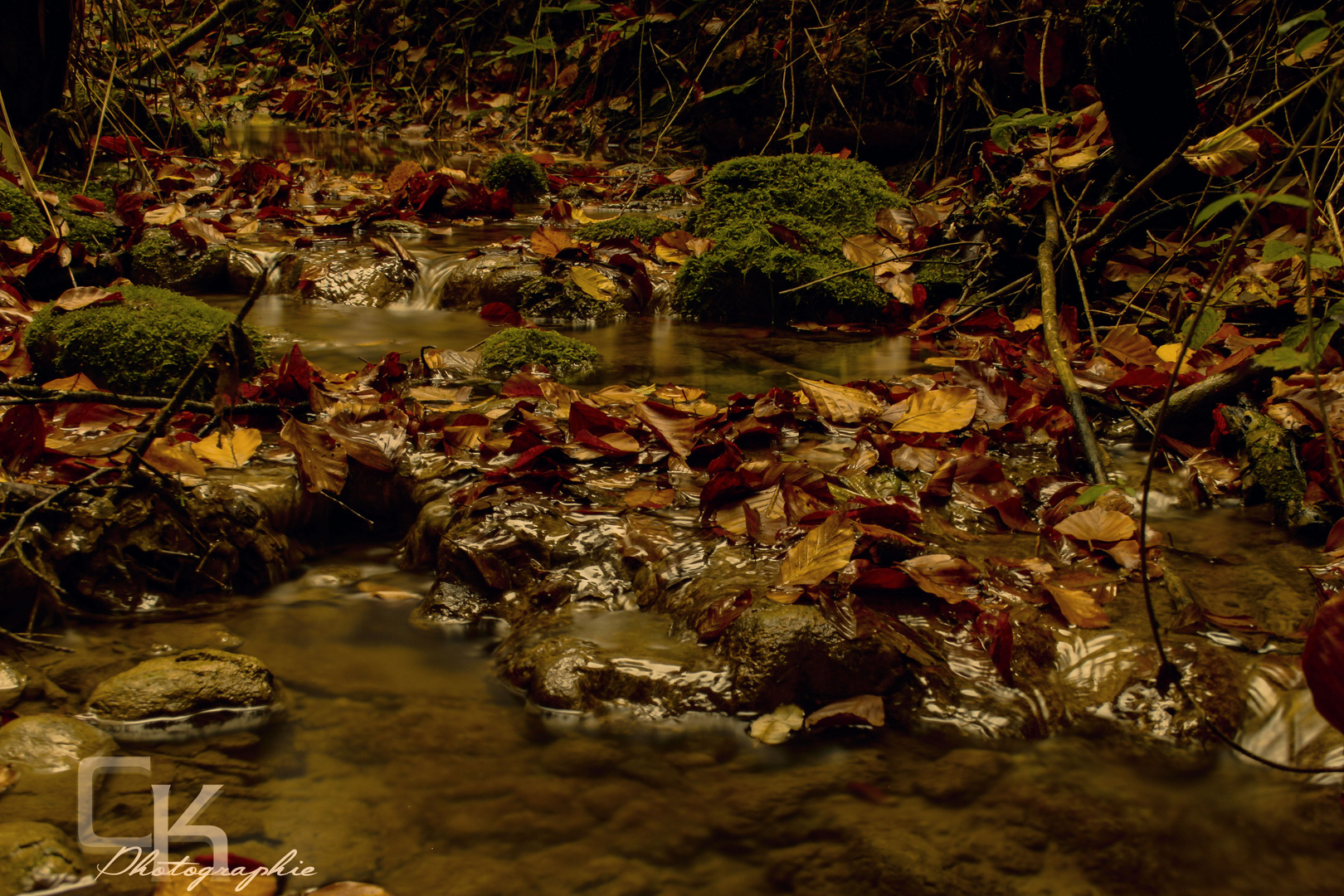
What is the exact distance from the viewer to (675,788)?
1496 millimetres

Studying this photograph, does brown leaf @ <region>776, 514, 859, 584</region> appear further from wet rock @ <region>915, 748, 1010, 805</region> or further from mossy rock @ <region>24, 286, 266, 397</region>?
mossy rock @ <region>24, 286, 266, 397</region>

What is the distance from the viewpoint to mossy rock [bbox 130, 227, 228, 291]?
445 cm

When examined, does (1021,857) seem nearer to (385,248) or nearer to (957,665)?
(957,665)

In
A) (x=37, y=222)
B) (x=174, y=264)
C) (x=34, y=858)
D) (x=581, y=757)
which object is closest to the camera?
(x=34, y=858)

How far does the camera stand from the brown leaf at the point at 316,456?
2.32 meters

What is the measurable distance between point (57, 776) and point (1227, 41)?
5188mm

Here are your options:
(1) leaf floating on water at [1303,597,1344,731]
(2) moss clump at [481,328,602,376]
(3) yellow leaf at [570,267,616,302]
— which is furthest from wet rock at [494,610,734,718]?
(3) yellow leaf at [570,267,616,302]

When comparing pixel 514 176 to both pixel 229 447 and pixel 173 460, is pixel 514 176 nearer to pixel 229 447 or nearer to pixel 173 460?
pixel 229 447

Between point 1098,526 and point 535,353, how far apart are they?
208 centimetres

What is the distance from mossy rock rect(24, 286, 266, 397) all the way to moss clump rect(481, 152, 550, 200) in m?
3.88

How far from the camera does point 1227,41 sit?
4211mm

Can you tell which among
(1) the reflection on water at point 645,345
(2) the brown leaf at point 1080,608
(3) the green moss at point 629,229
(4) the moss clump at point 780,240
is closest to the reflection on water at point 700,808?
(2) the brown leaf at point 1080,608

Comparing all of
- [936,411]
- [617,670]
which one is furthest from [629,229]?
[617,670]

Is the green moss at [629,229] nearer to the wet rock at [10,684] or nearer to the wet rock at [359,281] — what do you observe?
the wet rock at [359,281]
